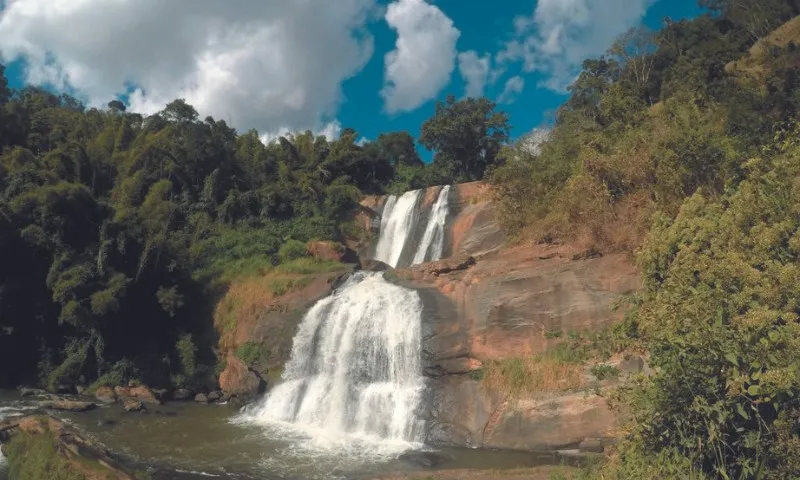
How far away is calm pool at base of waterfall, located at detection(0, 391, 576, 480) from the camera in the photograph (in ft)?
46.3

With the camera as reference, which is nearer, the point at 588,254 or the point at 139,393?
the point at 588,254

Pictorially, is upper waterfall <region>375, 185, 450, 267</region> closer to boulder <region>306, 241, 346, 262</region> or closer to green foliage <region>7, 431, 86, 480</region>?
boulder <region>306, 241, 346, 262</region>

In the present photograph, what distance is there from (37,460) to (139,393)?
13715mm

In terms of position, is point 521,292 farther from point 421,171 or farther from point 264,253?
point 421,171

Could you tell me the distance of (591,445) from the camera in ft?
48.4

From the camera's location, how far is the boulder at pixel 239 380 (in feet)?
69.2

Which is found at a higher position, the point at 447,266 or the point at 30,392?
the point at 447,266

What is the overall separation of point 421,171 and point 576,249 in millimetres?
26176

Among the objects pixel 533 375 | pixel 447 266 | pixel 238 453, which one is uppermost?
pixel 447 266

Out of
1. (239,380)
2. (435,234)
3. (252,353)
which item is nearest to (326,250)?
(435,234)

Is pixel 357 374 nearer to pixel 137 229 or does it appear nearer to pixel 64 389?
pixel 64 389

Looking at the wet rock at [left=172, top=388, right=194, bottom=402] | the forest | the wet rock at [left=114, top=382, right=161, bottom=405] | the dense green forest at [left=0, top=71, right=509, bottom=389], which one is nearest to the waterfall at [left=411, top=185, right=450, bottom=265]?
the forest

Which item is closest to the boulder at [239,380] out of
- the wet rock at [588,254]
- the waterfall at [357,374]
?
the waterfall at [357,374]

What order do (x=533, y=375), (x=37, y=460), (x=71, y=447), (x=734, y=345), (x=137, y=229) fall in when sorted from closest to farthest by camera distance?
1. (x=734, y=345)
2. (x=37, y=460)
3. (x=71, y=447)
4. (x=533, y=375)
5. (x=137, y=229)
